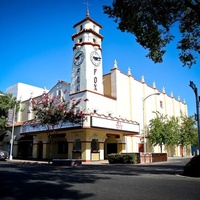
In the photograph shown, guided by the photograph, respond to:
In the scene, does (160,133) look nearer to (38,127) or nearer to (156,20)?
(38,127)

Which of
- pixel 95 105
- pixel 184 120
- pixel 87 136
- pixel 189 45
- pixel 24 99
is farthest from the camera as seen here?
pixel 184 120

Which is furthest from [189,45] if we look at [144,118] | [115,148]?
[144,118]

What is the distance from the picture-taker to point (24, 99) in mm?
43312

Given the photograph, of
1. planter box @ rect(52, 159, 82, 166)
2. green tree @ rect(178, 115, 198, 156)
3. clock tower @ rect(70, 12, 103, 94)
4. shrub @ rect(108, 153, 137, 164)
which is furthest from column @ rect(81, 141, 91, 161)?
green tree @ rect(178, 115, 198, 156)

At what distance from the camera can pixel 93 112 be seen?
91.2 feet

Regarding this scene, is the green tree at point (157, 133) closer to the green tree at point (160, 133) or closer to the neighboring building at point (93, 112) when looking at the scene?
the green tree at point (160, 133)

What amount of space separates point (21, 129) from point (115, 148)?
48.1 ft

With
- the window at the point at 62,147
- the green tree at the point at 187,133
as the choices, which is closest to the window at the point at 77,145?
the window at the point at 62,147

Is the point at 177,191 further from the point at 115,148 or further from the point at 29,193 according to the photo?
the point at 115,148

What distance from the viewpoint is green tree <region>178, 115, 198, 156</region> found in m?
43.9

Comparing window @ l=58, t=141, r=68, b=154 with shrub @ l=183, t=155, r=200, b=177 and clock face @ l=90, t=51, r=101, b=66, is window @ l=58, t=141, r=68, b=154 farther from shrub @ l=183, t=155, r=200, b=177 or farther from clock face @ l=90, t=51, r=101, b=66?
shrub @ l=183, t=155, r=200, b=177

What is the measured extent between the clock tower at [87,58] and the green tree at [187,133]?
22644mm

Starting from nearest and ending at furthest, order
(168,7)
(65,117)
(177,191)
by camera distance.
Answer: (177,191), (168,7), (65,117)

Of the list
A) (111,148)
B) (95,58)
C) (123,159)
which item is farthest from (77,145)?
(95,58)
